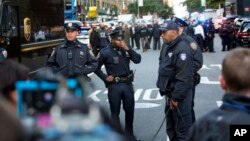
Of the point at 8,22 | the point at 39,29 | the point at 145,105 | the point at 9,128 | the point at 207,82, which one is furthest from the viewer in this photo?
the point at 39,29

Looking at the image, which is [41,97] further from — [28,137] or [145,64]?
[145,64]

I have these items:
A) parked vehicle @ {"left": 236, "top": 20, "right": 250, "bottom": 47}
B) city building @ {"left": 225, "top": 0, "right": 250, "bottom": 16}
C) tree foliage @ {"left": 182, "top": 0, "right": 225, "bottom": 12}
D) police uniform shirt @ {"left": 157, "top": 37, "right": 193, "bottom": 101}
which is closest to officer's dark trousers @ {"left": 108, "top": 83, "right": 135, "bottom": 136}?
police uniform shirt @ {"left": 157, "top": 37, "right": 193, "bottom": 101}

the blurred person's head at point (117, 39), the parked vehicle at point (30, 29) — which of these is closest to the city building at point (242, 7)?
the parked vehicle at point (30, 29)

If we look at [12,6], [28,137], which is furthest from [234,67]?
[12,6]

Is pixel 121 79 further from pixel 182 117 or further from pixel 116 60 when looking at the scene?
pixel 182 117

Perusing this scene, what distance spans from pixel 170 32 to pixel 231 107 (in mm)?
4138

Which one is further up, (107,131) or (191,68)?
(107,131)

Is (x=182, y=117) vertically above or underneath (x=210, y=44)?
above

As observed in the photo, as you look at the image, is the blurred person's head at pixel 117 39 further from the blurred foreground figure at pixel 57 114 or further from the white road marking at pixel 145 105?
the blurred foreground figure at pixel 57 114

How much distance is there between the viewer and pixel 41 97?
140cm

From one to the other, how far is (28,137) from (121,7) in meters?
136

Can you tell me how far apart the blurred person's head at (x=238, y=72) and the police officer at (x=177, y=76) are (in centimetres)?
379

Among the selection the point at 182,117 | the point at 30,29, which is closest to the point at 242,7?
the point at 30,29

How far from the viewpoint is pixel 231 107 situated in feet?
8.84
